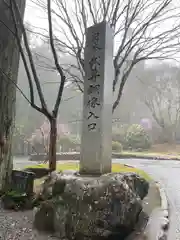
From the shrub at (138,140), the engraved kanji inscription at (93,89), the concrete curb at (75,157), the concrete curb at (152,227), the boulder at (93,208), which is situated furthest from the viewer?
the shrub at (138,140)

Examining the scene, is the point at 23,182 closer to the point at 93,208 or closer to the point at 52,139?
the point at 52,139

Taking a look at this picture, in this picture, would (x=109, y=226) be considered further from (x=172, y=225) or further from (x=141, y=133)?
(x=141, y=133)

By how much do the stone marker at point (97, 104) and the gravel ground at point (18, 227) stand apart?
104 centimetres

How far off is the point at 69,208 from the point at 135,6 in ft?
17.7

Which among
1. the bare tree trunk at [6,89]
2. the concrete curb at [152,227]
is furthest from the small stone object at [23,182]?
the concrete curb at [152,227]

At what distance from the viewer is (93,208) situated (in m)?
2.94

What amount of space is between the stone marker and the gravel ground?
1.04 meters

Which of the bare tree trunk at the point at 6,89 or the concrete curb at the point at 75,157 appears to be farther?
the concrete curb at the point at 75,157

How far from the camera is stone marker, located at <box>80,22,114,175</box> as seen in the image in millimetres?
3967

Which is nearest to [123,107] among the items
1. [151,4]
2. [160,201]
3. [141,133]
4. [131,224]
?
[141,133]

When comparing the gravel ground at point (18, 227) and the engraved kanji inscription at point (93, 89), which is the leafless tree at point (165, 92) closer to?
the engraved kanji inscription at point (93, 89)

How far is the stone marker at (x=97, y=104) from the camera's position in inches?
156

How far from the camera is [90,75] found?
4.22 meters

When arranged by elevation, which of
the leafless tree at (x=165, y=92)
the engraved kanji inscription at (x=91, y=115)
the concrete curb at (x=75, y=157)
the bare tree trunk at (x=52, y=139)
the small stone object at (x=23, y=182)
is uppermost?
the leafless tree at (x=165, y=92)
